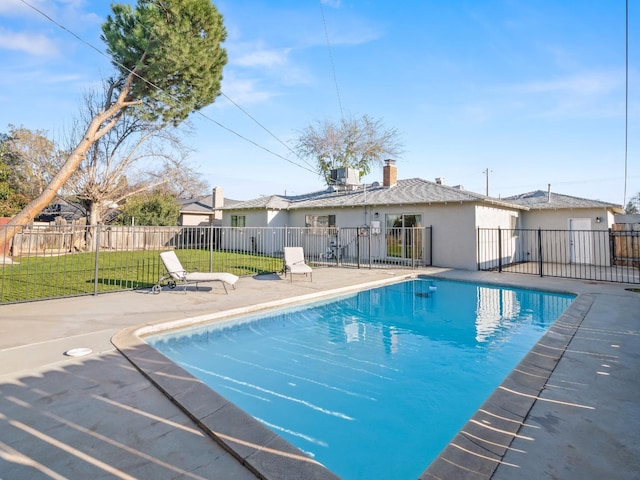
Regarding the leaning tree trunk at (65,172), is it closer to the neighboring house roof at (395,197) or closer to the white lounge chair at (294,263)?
the neighboring house roof at (395,197)

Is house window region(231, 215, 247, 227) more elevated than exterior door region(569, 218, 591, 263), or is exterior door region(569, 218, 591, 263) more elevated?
house window region(231, 215, 247, 227)

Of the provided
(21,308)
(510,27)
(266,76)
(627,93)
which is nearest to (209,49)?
(266,76)

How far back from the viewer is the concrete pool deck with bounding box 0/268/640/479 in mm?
2414

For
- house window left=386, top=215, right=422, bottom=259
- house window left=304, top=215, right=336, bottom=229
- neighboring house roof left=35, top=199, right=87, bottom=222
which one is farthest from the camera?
neighboring house roof left=35, top=199, right=87, bottom=222

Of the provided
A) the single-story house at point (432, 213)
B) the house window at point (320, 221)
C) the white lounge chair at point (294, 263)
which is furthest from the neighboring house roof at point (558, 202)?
the white lounge chair at point (294, 263)

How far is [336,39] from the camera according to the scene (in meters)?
15.0

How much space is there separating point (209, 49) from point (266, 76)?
13.5 feet

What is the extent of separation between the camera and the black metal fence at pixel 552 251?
15.4 meters

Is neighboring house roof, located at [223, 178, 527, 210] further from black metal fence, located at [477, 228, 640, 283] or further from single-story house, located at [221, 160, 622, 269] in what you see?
black metal fence, located at [477, 228, 640, 283]

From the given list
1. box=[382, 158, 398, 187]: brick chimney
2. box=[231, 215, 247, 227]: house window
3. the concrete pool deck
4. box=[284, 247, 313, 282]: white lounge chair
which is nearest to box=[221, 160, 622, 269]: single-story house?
→ box=[382, 158, 398, 187]: brick chimney

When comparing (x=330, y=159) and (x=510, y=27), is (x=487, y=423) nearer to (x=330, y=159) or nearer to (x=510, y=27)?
(x=510, y=27)

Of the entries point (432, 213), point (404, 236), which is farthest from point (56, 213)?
point (432, 213)

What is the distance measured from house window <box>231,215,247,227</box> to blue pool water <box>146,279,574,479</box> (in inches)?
593

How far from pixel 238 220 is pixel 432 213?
13.4 metres
